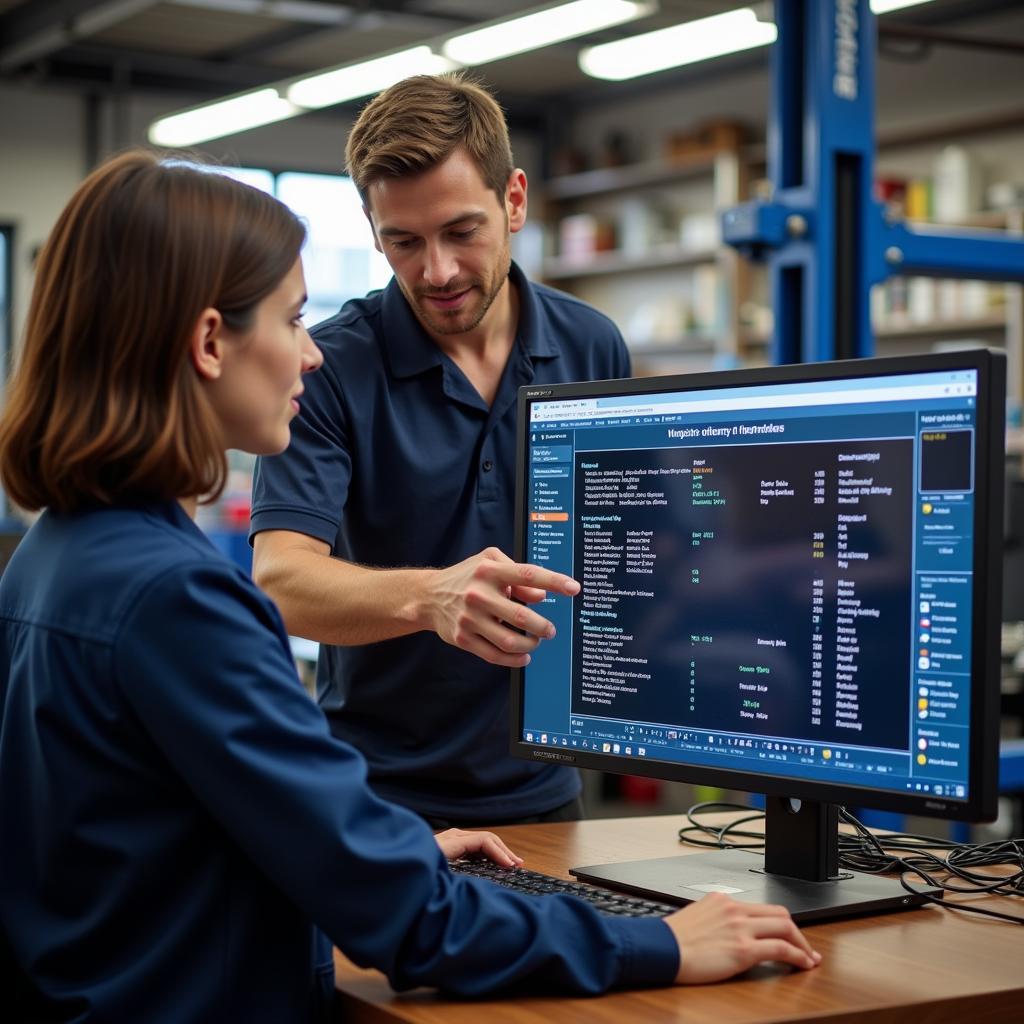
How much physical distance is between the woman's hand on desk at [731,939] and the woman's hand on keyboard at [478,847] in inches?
12.2

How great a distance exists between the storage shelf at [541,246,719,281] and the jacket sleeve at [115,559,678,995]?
22.4 feet

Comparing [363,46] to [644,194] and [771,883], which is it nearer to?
[644,194]

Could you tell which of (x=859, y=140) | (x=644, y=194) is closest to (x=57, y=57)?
(x=644, y=194)

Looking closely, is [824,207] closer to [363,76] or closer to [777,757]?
[777,757]

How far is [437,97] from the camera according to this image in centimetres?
183

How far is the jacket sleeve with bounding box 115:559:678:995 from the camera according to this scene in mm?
995

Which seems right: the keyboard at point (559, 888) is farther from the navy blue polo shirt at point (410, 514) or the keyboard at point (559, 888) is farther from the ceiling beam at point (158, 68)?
the ceiling beam at point (158, 68)

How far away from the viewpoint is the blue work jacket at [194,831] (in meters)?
1.00

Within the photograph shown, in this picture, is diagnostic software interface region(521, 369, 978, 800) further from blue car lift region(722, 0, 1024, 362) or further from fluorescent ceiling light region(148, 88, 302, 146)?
fluorescent ceiling light region(148, 88, 302, 146)

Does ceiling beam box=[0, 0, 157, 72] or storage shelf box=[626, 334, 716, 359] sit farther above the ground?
ceiling beam box=[0, 0, 157, 72]

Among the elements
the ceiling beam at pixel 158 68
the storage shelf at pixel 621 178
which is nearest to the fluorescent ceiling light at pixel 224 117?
the ceiling beam at pixel 158 68

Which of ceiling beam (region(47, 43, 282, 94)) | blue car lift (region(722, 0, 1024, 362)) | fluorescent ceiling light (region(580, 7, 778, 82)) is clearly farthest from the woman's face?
ceiling beam (region(47, 43, 282, 94))

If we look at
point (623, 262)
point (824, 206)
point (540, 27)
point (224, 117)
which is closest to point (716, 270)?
point (623, 262)

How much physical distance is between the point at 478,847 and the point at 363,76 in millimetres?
5462
